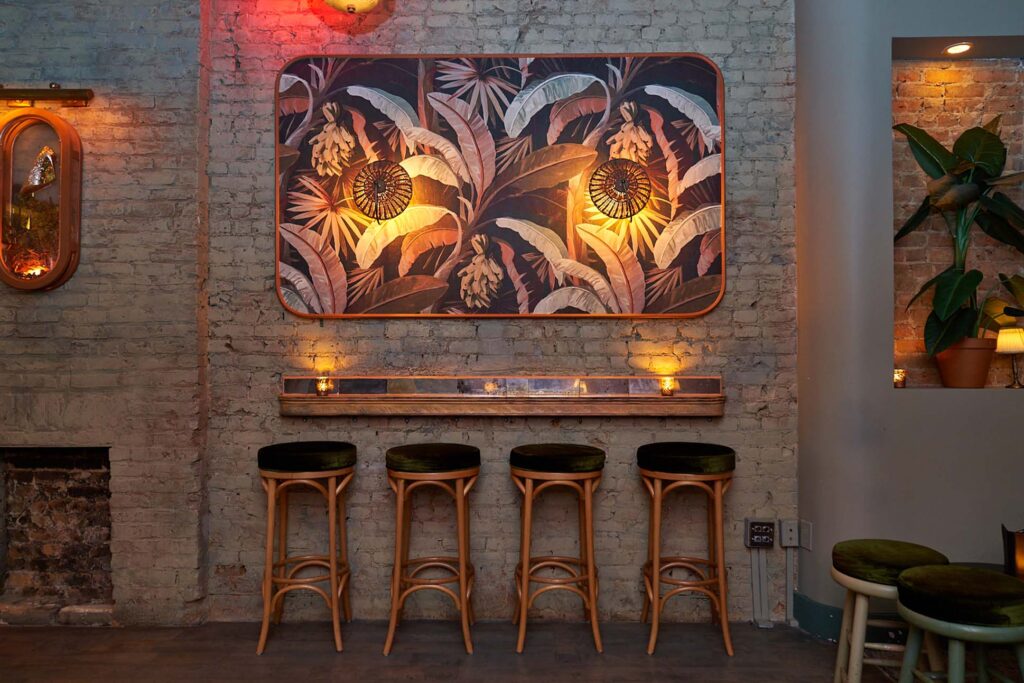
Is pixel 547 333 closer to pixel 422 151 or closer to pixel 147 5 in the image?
pixel 422 151

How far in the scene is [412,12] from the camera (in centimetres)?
346

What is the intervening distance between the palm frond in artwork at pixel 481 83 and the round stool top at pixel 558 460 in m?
1.75

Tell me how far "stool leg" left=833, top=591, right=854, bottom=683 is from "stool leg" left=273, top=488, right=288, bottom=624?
2603 mm

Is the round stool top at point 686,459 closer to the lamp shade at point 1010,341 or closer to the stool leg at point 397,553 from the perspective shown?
the stool leg at point 397,553

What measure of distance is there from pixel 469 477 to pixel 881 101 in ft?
8.64

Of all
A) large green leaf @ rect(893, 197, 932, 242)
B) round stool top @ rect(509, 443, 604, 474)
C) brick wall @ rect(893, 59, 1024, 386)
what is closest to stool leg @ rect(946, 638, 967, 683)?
round stool top @ rect(509, 443, 604, 474)

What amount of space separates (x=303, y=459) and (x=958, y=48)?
3.74 metres

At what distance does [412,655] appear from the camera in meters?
2.96

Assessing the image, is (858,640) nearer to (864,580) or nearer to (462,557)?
(864,580)

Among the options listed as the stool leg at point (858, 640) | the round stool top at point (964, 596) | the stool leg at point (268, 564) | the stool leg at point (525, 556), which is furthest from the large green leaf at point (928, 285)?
the stool leg at point (268, 564)

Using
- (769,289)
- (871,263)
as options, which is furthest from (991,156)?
(769,289)

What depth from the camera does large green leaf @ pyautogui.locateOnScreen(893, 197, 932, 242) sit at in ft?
10.4

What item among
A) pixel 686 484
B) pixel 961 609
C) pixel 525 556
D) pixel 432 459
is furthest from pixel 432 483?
pixel 961 609

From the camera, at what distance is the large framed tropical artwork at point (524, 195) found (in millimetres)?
3389
